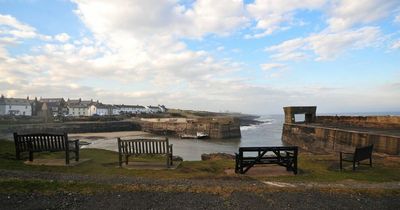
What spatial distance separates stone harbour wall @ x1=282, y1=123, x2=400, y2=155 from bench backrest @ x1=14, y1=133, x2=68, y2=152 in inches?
677

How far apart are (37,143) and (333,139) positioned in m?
24.4

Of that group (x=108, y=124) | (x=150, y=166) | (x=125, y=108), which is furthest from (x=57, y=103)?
(x=150, y=166)

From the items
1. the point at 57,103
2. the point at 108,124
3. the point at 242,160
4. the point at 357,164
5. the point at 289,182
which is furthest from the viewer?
the point at 57,103

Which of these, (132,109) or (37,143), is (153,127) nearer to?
(37,143)

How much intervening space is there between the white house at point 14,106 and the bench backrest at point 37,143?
324ft

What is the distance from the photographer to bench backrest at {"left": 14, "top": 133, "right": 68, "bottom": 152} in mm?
11109

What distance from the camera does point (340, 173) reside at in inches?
413

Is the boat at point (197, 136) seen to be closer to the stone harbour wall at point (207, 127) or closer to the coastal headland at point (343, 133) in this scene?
the stone harbour wall at point (207, 127)

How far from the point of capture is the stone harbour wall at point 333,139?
19516 millimetres

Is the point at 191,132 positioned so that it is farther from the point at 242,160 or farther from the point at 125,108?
the point at 125,108

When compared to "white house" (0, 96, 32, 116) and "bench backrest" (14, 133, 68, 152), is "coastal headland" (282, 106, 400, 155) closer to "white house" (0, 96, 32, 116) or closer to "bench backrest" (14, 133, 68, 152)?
"bench backrest" (14, 133, 68, 152)


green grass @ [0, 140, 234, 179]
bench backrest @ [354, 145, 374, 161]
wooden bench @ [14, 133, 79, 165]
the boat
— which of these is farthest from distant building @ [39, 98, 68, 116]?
bench backrest @ [354, 145, 374, 161]

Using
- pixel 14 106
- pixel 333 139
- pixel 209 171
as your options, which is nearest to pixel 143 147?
pixel 209 171

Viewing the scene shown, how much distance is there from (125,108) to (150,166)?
133 m
